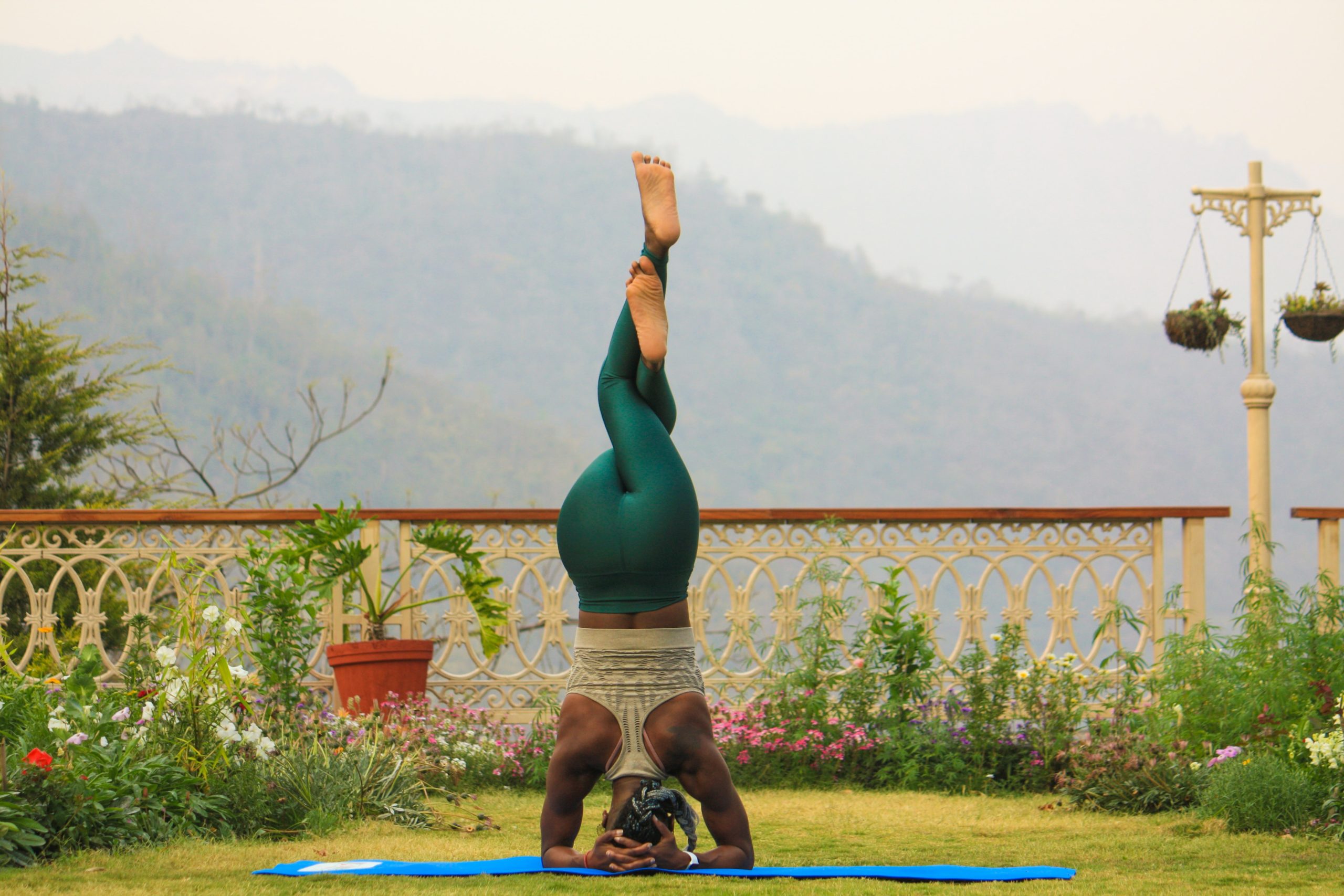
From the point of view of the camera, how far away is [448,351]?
77.6ft

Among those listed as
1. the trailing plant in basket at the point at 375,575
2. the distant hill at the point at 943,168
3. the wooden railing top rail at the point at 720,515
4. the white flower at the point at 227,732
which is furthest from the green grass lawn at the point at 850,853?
the distant hill at the point at 943,168

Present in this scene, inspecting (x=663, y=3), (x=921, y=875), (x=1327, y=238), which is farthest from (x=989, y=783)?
(x=1327, y=238)

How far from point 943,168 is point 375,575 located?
21592mm

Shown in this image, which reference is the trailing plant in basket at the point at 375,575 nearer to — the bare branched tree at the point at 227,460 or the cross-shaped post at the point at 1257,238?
the cross-shaped post at the point at 1257,238

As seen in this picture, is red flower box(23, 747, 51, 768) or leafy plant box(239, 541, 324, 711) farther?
leafy plant box(239, 541, 324, 711)

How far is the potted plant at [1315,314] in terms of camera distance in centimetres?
939

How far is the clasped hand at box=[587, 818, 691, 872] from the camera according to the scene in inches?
131

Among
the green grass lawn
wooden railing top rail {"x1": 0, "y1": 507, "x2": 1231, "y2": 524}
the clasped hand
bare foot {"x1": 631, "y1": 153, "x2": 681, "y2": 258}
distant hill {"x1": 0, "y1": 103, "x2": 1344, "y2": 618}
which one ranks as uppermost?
distant hill {"x1": 0, "y1": 103, "x2": 1344, "y2": 618}

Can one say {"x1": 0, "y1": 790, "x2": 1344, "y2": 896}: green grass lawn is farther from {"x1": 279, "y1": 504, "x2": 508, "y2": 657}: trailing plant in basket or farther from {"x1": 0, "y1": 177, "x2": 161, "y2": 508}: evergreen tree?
{"x1": 0, "y1": 177, "x2": 161, "y2": 508}: evergreen tree

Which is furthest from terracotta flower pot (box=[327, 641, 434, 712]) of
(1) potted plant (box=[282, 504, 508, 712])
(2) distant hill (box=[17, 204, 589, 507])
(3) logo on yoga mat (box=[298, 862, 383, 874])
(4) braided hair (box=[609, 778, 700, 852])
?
(2) distant hill (box=[17, 204, 589, 507])

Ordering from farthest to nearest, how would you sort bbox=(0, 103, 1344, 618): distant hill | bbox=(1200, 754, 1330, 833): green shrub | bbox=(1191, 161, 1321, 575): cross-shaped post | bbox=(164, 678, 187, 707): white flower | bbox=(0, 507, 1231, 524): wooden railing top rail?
bbox=(0, 103, 1344, 618): distant hill, bbox=(1191, 161, 1321, 575): cross-shaped post, bbox=(0, 507, 1231, 524): wooden railing top rail, bbox=(164, 678, 187, 707): white flower, bbox=(1200, 754, 1330, 833): green shrub

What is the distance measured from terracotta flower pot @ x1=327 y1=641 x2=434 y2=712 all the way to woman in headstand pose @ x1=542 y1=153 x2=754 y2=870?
272 centimetres

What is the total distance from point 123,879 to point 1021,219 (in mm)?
24447

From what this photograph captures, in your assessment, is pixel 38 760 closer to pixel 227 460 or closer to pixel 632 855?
pixel 632 855
